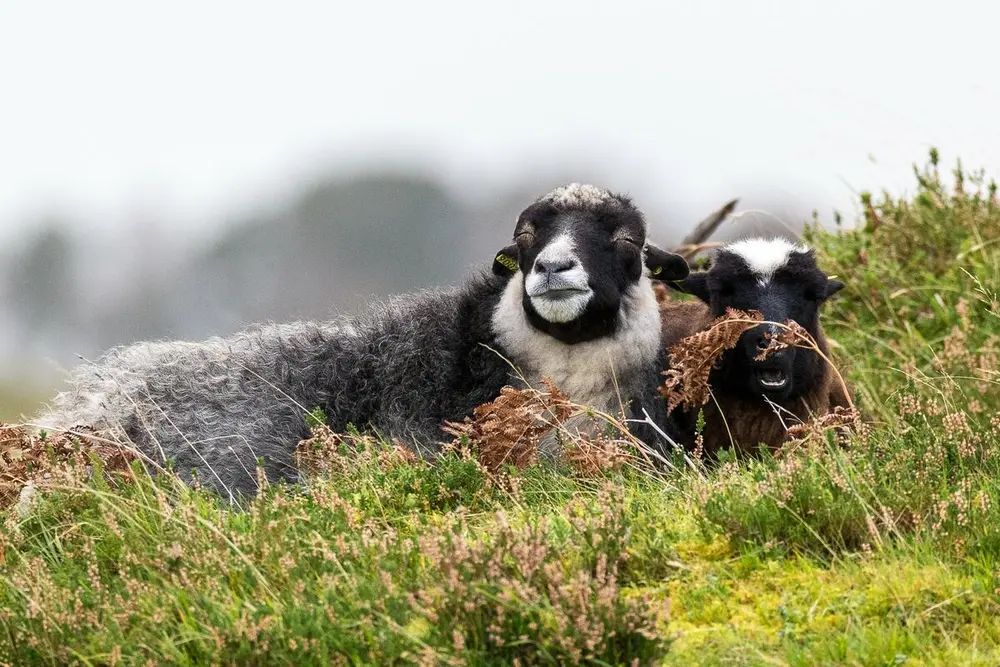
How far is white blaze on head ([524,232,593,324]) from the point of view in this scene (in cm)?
772

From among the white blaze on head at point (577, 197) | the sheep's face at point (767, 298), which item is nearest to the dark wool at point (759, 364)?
the sheep's face at point (767, 298)

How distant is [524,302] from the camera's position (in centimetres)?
813

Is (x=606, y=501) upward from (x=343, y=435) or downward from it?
upward

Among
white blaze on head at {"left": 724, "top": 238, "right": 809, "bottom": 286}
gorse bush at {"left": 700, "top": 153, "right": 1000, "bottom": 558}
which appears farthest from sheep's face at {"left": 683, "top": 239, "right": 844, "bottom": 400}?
gorse bush at {"left": 700, "top": 153, "right": 1000, "bottom": 558}

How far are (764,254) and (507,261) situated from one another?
5.64 ft

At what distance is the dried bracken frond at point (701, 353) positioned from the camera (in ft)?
23.6

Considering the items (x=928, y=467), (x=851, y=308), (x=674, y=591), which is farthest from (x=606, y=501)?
(x=851, y=308)

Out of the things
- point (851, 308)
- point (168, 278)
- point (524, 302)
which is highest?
point (524, 302)

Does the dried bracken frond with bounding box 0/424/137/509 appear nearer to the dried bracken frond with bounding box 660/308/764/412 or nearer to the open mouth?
the dried bracken frond with bounding box 660/308/764/412

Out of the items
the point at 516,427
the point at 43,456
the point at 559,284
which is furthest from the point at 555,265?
the point at 43,456

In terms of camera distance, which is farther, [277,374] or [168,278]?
[168,278]

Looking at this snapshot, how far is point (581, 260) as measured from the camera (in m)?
7.89

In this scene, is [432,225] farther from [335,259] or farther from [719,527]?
[719,527]

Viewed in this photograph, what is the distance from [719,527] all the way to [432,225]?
71694mm
